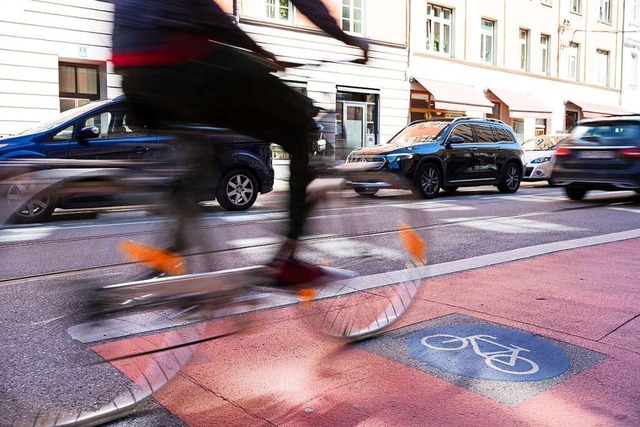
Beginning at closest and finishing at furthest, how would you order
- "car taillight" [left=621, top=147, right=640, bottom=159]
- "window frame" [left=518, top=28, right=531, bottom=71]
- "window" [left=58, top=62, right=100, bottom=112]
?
1. "car taillight" [left=621, top=147, right=640, bottom=159]
2. "window" [left=58, top=62, right=100, bottom=112]
3. "window frame" [left=518, top=28, right=531, bottom=71]

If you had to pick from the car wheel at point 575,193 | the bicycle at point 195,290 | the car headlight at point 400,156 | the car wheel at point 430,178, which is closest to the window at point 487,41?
the car wheel at point 430,178

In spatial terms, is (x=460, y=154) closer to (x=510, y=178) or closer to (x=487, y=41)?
(x=510, y=178)

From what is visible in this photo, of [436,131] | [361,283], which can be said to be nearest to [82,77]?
[436,131]

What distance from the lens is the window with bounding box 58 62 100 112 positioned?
52.2ft

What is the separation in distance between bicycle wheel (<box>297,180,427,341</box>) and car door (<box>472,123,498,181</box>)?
36.7 ft

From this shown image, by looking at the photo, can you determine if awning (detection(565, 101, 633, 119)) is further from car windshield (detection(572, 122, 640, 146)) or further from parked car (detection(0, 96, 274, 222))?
parked car (detection(0, 96, 274, 222))

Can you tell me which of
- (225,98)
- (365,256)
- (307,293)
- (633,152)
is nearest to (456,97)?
(633,152)

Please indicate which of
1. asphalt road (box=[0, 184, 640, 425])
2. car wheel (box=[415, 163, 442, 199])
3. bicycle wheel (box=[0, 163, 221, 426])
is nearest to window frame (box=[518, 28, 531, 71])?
car wheel (box=[415, 163, 442, 199])

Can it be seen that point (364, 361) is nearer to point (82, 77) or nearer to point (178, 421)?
point (178, 421)

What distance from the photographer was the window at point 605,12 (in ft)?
110

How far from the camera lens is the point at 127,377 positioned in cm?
314

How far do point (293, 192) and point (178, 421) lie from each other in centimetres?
122

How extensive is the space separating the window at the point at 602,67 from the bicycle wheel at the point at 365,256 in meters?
33.8

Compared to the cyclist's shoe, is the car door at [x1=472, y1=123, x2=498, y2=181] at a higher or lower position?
higher
